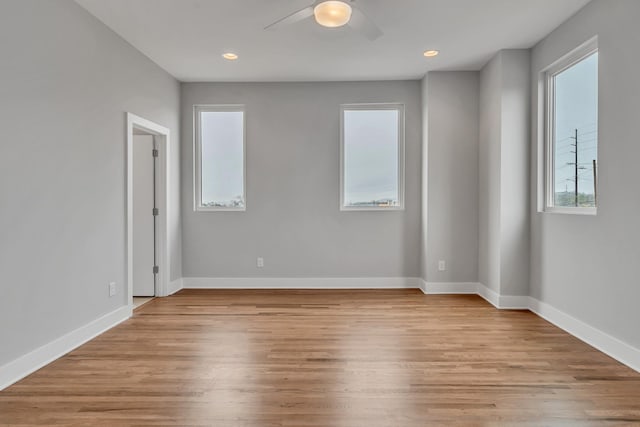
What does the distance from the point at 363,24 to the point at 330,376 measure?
2.49 m

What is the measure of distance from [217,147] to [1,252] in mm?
3173

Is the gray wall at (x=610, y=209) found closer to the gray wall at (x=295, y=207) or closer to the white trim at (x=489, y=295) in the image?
the white trim at (x=489, y=295)

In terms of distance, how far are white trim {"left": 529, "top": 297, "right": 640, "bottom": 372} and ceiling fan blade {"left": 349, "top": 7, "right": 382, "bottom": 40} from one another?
2874 millimetres

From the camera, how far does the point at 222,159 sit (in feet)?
17.3

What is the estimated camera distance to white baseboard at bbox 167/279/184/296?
4.88m

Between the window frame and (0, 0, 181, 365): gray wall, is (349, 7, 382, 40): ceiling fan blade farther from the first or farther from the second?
(0, 0, 181, 365): gray wall

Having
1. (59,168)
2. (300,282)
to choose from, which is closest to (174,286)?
(300,282)

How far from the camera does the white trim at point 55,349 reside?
240 cm

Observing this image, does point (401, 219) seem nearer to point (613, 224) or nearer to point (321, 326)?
point (321, 326)

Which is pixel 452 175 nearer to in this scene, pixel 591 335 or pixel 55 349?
pixel 591 335

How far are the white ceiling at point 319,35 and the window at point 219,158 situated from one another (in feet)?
1.84

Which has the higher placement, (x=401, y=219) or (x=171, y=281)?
(x=401, y=219)

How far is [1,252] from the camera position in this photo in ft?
7.73

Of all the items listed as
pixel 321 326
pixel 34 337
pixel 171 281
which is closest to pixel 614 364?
pixel 321 326
